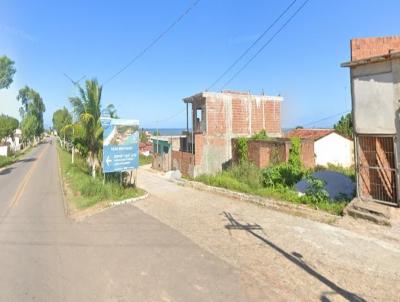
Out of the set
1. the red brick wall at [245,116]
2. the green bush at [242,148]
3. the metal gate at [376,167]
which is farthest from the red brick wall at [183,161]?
the metal gate at [376,167]

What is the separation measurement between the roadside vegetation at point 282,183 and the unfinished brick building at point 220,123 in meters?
3.21

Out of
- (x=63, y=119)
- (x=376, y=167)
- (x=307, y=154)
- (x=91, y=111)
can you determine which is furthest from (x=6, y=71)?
(x=376, y=167)

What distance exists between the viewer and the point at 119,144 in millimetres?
14914

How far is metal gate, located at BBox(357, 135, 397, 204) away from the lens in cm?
1014

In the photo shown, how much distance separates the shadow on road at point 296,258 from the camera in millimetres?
5238

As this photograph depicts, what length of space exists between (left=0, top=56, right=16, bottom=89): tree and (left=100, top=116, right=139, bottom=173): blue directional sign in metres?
27.3

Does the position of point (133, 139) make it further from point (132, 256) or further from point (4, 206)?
point (132, 256)

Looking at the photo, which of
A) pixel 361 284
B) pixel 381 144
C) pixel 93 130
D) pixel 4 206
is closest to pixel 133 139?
pixel 93 130

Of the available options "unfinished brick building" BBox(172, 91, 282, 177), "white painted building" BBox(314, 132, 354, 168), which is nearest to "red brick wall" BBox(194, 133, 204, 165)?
"unfinished brick building" BBox(172, 91, 282, 177)

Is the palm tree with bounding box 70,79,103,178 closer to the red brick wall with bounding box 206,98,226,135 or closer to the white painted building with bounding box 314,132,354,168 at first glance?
the red brick wall with bounding box 206,98,226,135

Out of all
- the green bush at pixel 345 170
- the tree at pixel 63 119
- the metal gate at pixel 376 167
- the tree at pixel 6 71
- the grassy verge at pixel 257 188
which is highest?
the tree at pixel 6 71

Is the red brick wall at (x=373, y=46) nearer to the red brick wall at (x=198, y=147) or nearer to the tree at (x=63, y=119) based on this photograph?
the red brick wall at (x=198, y=147)

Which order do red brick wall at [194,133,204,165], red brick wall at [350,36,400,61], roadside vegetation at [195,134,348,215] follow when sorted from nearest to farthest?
red brick wall at [350,36,400,61]
roadside vegetation at [195,134,348,215]
red brick wall at [194,133,204,165]

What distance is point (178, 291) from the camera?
216 inches
